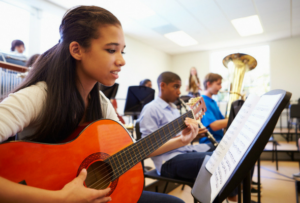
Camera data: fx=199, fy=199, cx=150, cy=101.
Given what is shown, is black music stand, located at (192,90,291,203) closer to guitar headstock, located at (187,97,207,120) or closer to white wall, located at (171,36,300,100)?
guitar headstock, located at (187,97,207,120)

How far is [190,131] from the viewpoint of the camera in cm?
135

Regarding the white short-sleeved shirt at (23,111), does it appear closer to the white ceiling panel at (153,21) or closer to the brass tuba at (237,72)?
the brass tuba at (237,72)

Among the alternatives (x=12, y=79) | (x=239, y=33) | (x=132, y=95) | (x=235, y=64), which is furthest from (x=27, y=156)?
(x=239, y=33)

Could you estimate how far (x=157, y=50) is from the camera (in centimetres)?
855

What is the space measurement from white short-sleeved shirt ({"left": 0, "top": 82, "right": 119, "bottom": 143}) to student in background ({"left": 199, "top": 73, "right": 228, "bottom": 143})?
1.90 metres

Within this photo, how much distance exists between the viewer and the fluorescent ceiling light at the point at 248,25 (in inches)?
219

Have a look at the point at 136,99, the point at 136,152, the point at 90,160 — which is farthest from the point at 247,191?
the point at 136,99

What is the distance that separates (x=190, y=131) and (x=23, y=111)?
0.98 meters

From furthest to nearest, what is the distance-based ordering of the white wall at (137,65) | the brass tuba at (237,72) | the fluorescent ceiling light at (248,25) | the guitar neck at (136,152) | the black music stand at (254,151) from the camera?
the white wall at (137,65) < the fluorescent ceiling light at (248,25) < the brass tuba at (237,72) < the guitar neck at (136,152) < the black music stand at (254,151)

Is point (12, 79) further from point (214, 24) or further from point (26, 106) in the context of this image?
point (214, 24)

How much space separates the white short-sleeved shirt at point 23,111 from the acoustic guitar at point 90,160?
0.06 m

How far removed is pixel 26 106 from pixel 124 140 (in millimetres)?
439

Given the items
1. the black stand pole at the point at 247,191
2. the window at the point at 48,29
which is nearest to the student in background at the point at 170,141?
the black stand pole at the point at 247,191

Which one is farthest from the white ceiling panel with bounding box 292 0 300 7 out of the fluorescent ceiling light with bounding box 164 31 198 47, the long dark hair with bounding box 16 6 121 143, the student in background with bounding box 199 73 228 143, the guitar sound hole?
the guitar sound hole
